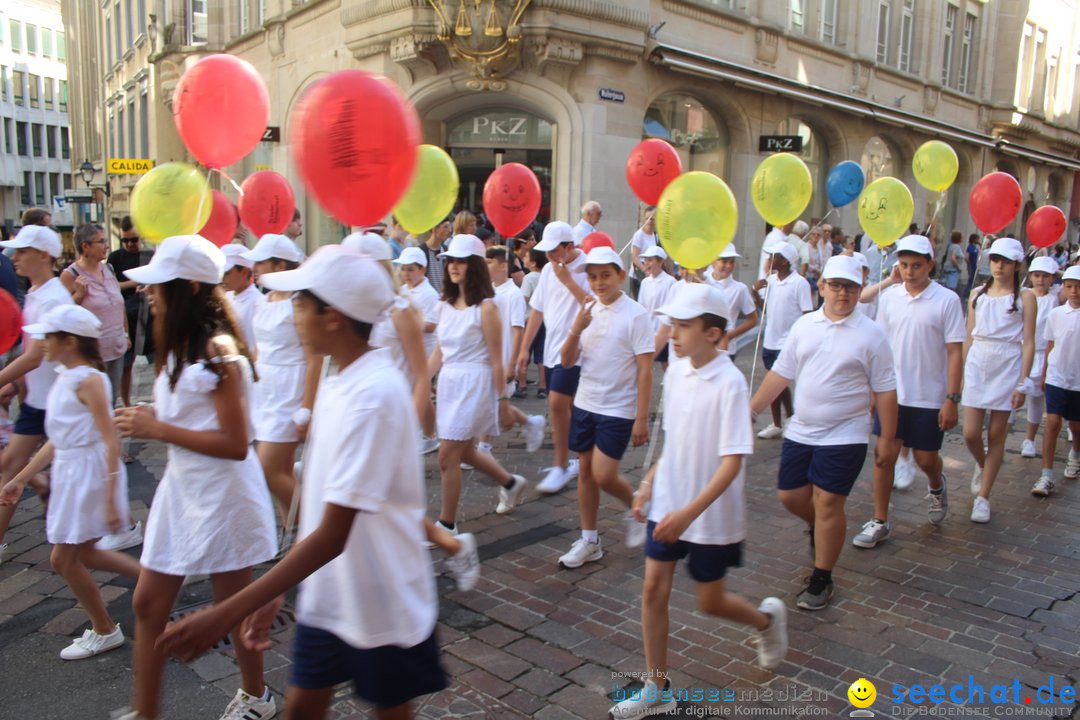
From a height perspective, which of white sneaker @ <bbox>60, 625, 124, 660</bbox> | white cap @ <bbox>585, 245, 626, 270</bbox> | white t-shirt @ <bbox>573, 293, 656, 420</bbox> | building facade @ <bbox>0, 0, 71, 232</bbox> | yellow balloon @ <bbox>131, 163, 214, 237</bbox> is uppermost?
building facade @ <bbox>0, 0, 71, 232</bbox>

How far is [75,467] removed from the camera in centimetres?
397

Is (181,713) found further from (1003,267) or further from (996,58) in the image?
(996,58)

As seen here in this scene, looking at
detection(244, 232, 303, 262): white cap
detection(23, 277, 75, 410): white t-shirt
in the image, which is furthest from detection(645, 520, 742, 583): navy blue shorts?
detection(23, 277, 75, 410): white t-shirt

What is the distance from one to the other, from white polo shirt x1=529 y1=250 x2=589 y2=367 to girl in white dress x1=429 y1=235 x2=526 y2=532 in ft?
3.72

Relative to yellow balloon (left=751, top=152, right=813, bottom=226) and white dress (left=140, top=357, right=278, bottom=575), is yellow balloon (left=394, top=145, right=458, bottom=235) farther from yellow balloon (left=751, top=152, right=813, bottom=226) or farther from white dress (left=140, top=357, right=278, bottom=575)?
white dress (left=140, top=357, right=278, bottom=575)

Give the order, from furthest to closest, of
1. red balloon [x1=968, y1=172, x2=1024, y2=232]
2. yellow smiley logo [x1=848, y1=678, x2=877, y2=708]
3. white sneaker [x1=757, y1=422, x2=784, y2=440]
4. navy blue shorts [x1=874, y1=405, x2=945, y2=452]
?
red balloon [x1=968, y1=172, x2=1024, y2=232] < white sneaker [x1=757, y1=422, x2=784, y2=440] < navy blue shorts [x1=874, y1=405, x2=945, y2=452] < yellow smiley logo [x1=848, y1=678, x2=877, y2=708]

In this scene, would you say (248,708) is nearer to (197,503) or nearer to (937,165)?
(197,503)

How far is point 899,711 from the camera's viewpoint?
357cm

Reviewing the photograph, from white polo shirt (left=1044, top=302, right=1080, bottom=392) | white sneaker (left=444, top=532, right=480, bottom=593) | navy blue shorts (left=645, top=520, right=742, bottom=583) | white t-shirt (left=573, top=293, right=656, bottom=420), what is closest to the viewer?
white sneaker (left=444, top=532, right=480, bottom=593)

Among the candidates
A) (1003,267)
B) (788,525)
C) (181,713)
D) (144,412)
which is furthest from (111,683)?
(1003,267)

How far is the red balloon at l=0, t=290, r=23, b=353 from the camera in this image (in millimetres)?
5031

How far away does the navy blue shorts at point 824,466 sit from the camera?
177 inches

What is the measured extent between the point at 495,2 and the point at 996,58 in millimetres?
22408

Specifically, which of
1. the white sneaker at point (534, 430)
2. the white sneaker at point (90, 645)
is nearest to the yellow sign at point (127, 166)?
the white sneaker at point (534, 430)
